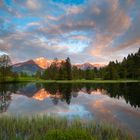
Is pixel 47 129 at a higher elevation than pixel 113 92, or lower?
lower

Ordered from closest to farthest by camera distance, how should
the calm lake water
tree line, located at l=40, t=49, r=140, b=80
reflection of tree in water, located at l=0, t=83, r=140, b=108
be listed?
1. the calm lake water
2. reflection of tree in water, located at l=0, t=83, r=140, b=108
3. tree line, located at l=40, t=49, r=140, b=80

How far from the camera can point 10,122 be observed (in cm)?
2003

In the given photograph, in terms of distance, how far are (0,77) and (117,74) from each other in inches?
2397

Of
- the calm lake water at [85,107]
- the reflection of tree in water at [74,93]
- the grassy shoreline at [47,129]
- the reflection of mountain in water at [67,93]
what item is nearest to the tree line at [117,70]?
the reflection of tree in water at [74,93]

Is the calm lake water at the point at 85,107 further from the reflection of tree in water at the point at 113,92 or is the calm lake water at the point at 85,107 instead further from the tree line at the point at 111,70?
the tree line at the point at 111,70

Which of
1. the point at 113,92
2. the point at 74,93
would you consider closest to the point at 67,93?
the point at 74,93

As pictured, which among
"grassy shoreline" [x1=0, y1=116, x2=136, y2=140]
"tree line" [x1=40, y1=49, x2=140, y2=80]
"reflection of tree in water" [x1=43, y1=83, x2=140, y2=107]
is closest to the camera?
"grassy shoreline" [x1=0, y1=116, x2=136, y2=140]

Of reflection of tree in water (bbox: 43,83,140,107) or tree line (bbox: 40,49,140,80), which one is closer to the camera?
reflection of tree in water (bbox: 43,83,140,107)

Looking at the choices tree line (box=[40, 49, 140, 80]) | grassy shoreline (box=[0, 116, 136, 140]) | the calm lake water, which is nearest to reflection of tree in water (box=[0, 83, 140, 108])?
the calm lake water

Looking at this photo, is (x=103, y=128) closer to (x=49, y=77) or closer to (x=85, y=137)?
(x=85, y=137)

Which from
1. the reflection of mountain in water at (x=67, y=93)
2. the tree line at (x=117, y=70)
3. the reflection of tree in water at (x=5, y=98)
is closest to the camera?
the reflection of tree in water at (x=5, y=98)

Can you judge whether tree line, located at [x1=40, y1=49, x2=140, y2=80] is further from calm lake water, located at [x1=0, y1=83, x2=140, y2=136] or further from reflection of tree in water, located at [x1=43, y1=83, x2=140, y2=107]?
calm lake water, located at [x1=0, y1=83, x2=140, y2=136]

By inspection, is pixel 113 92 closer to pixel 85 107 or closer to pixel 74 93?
pixel 74 93

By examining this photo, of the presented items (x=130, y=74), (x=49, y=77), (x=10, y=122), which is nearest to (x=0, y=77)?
(x=49, y=77)
